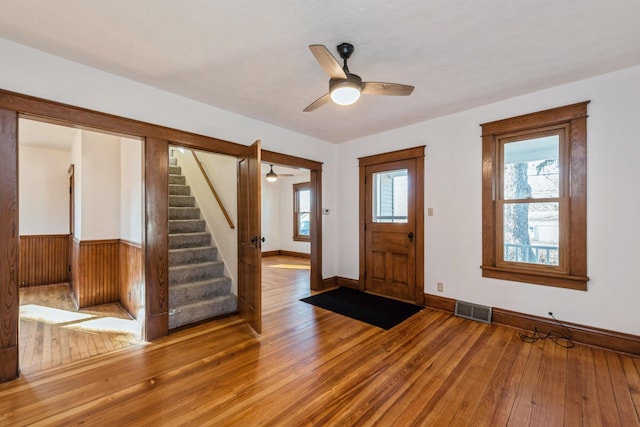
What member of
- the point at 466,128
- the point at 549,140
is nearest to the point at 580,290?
the point at 549,140

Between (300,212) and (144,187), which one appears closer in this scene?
(144,187)

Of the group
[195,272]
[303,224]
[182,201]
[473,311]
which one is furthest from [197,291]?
[303,224]

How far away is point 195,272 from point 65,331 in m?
1.48

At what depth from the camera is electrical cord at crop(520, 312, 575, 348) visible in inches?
109

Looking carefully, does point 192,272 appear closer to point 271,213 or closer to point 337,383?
point 337,383

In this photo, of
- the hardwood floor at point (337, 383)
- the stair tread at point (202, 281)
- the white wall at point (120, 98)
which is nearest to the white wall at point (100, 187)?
the stair tread at point (202, 281)

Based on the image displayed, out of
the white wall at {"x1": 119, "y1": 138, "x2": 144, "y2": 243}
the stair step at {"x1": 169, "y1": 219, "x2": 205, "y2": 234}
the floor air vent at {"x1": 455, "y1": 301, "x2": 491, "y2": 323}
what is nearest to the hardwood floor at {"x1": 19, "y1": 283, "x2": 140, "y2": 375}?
the white wall at {"x1": 119, "y1": 138, "x2": 144, "y2": 243}

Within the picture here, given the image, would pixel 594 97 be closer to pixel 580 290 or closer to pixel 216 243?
pixel 580 290

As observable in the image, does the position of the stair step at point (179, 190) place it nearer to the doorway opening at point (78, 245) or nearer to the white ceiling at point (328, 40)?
the doorway opening at point (78, 245)

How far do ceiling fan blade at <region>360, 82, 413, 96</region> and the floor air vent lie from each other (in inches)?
108

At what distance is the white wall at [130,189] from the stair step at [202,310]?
4.11ft

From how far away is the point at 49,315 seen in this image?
12.1 feet

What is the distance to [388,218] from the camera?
4414 mm

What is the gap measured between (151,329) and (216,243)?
163 cm
